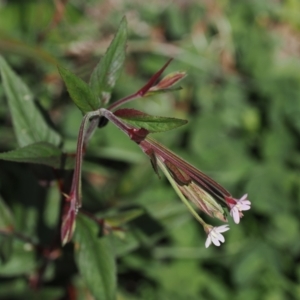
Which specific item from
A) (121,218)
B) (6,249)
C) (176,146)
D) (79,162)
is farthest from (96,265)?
(176,146)

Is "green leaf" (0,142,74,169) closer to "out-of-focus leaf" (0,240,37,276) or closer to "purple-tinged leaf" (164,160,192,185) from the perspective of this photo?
"purple-tinged leaf" (164,160,192,185)

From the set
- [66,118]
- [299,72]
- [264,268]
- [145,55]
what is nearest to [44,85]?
[66,118]

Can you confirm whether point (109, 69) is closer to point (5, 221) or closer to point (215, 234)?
point (215, 234)

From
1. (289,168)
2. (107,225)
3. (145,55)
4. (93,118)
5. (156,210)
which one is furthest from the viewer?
(145,55)

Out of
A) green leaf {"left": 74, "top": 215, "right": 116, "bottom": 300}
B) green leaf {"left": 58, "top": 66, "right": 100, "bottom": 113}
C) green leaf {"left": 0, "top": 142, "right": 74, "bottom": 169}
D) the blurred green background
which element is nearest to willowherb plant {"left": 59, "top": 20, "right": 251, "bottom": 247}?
green leaf {"left": 58, "top": 66, "right": 100, "bottom": 113}

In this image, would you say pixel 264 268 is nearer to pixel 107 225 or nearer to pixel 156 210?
pixel 156 210

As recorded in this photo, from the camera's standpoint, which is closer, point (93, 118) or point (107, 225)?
point (93, 118)
